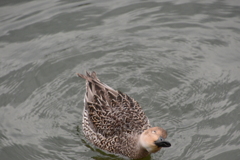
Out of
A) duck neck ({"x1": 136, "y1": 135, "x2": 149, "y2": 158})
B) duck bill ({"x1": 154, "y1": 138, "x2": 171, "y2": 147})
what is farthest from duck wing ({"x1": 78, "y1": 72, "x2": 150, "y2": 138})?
duck bill ({"x1": 154, "y1": 138, "x2": 171, "y2": 147})

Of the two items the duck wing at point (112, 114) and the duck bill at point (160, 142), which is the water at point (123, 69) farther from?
the duck bill at point (160, 142)

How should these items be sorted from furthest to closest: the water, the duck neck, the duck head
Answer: the water, the duck neck, the duck head

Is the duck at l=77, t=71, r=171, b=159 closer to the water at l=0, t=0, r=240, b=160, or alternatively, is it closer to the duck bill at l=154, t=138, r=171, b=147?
the water at l=0, t=0, r=240, b=160

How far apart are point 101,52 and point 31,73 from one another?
2164mm

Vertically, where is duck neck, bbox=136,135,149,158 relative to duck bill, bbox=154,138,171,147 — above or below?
below

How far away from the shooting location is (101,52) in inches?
480

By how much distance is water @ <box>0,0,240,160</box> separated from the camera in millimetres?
9430

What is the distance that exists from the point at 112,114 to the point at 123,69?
8.44 feet

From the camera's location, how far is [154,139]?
8281 mm

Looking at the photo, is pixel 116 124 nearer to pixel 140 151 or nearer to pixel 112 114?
pixel 112 114

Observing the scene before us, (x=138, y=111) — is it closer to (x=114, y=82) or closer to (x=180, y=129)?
(x=180, y=129)

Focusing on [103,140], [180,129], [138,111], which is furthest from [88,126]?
[180,129]

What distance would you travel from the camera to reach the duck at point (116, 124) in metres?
9.10

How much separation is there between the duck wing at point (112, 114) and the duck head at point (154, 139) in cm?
51
